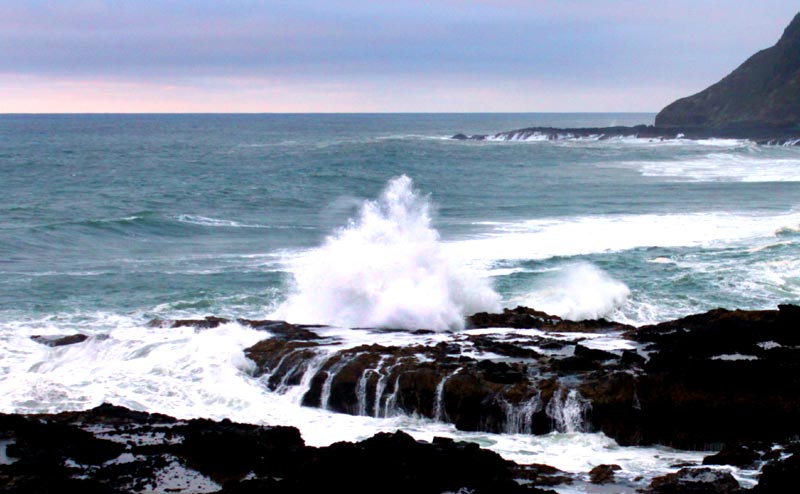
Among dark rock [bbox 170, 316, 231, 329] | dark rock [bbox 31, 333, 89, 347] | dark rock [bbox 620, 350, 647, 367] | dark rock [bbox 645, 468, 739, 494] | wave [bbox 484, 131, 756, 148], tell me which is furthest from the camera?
wave [bbox 484, 131, 756, 148]

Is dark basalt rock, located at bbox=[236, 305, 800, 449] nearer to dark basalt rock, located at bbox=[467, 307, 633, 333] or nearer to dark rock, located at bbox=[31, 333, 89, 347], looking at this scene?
dark basalt rock, located at bbox=[467, 307, 633, 333]

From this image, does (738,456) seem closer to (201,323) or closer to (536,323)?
(536,323)

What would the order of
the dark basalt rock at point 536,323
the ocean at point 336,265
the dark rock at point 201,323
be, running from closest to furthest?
1. the ocean at point 336,265
2. the dark basalt rock at point 536,323
3. the dark rock at point 201,323

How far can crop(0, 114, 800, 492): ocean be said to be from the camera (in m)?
16.8

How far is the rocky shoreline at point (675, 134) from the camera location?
9438 centimetres

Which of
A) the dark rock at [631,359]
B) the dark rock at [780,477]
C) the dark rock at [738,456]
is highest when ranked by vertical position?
the dark rock at [631,359]

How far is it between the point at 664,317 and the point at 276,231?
57.7ft

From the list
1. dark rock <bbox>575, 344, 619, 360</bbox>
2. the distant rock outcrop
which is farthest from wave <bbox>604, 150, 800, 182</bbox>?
dark rock <bbox>575, 344, 619, 360</bbox>

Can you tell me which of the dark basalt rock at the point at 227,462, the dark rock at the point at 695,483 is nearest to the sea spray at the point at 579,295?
the dark rock at the point at 695,483

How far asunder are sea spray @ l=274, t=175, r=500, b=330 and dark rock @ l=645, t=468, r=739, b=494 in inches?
353

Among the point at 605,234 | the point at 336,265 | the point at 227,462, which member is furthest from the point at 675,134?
the point at 227,462

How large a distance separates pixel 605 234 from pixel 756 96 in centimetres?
8466

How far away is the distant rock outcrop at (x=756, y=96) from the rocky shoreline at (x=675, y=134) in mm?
1891

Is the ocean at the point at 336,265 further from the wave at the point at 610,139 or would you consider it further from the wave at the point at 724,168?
the wave at the point at 610,139
